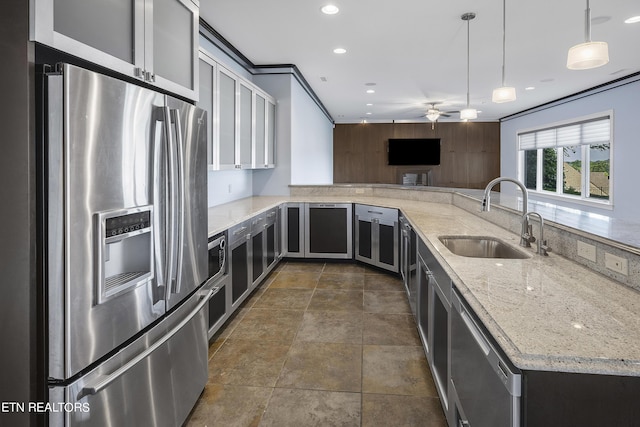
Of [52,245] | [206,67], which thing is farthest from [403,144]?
[52,245]

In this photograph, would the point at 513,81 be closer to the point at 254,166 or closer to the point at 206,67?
the point at 254,166

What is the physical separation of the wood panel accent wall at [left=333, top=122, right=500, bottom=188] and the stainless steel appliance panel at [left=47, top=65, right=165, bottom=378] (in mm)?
10153

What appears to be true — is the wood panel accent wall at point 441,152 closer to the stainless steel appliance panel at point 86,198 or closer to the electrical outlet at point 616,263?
the electrical outlet at point 616,263

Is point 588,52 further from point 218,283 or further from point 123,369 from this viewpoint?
point 123,369

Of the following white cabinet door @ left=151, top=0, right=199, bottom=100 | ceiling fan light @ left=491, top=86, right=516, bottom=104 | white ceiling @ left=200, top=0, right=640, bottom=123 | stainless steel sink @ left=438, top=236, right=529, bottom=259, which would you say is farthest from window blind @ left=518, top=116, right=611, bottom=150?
white cabinet door @ left=151, top=0, right=199, bottom=100

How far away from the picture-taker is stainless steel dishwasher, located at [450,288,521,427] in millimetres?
987

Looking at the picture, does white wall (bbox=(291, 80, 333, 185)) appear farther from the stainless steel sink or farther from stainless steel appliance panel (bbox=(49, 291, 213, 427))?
stainless steel appliance panel (bbox=(49, 291, 213, 427))

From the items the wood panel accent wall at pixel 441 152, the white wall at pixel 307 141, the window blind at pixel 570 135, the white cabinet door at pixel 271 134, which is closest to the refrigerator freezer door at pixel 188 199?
the white cabinet door at pixel 271 134

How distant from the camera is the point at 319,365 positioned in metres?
2.55

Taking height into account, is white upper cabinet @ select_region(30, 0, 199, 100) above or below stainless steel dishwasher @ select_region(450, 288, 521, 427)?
above

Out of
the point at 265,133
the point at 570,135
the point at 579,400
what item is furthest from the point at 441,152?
the point at 579,400

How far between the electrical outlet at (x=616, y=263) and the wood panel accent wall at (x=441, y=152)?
980 centimetres

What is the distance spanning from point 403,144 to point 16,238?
10659 millimetres

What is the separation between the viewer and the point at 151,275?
1604 mm
